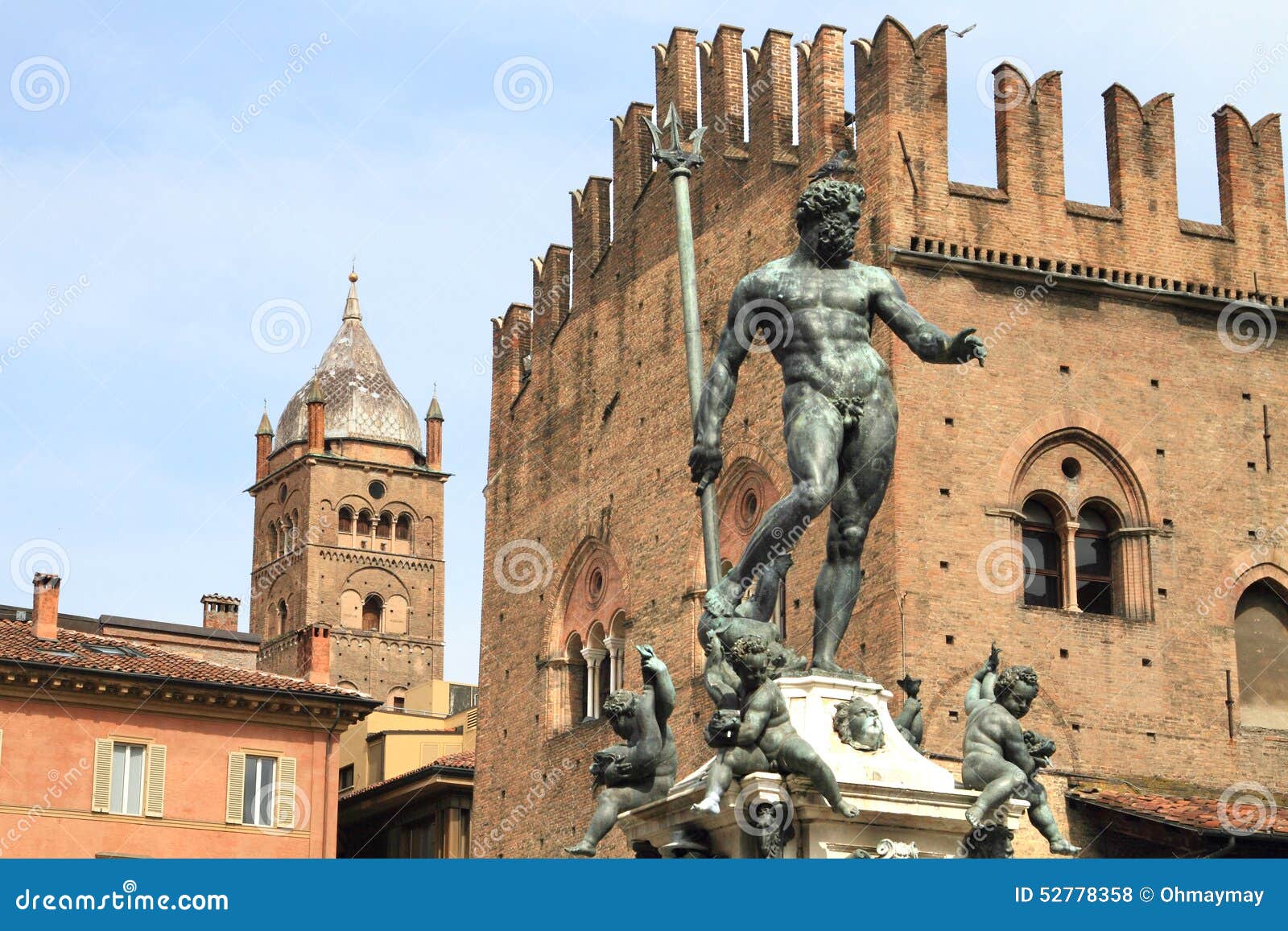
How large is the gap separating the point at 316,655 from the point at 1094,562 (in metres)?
19.9

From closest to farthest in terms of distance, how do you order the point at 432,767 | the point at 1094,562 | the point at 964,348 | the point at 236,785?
the point at 964,348 < the point at 1094,562 < the point at 236,785 < the point at 432,767

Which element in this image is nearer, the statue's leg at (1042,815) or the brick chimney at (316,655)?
the statue's leg at (1042,815)

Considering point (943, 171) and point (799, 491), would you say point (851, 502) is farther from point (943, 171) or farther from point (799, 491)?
point (943, 171)

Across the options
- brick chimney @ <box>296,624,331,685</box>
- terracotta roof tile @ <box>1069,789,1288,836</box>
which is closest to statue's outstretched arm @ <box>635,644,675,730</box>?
terracotta roof tile @ <box>1069,789,1288,836</box>

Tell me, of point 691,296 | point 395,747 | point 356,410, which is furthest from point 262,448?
point 691,296

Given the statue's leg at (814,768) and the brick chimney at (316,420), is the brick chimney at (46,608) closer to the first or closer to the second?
the statue's leg at (814,768)

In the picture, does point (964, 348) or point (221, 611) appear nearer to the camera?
point (964, 348)

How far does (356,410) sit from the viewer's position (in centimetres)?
9250

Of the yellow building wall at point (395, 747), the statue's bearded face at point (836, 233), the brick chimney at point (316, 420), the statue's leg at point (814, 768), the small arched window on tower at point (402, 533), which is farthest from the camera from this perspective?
the small arched window on tower at point (402, 533)

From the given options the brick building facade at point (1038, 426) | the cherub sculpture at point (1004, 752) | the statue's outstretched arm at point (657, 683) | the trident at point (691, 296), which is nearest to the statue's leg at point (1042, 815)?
the cherub sculpture at point (1004, 752)

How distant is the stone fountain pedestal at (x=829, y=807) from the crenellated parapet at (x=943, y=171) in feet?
59.7

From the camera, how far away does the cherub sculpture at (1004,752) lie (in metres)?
9.34

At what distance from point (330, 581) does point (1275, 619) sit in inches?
2514

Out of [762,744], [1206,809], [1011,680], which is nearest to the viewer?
[762,744]
